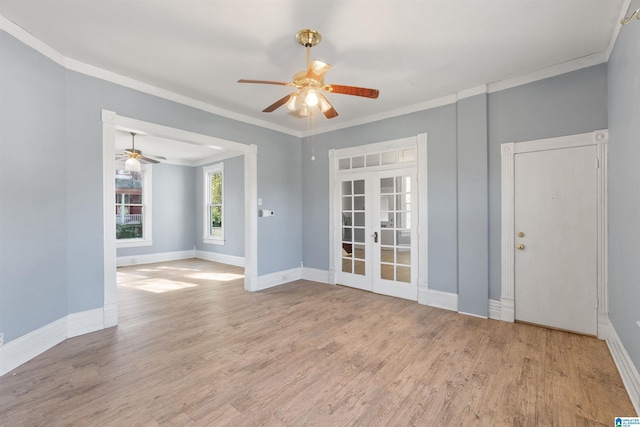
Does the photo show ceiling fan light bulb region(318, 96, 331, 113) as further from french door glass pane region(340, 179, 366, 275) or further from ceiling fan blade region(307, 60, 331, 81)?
french door glass pane region(340, 179, 366, 275)

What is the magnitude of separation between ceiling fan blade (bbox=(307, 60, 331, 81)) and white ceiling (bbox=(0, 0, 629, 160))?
426mm

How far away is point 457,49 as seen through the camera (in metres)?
2.89

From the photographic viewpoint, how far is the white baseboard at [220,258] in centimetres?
726

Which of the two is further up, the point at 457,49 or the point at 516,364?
the point at 457,49

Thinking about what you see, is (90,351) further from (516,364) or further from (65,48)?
(516,364)

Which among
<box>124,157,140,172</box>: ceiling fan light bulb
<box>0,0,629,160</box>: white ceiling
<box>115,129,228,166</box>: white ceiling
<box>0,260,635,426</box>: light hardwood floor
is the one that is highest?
<box>0,0,629,160</box>: white ceiling

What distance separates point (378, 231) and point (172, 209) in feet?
20.3

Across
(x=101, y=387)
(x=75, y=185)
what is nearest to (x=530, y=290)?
(x=101, y=387)

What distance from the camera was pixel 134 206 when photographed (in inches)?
300

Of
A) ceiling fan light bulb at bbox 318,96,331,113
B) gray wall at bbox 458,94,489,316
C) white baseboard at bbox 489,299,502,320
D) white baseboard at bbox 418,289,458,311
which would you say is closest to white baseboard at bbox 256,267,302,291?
white baseboard at bbox 418,289,458,311

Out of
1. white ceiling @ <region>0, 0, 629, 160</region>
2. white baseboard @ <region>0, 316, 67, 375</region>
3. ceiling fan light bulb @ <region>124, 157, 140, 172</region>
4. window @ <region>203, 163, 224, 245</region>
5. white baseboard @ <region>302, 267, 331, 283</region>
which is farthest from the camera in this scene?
window @ <region>203, 163, 224, 245</region>

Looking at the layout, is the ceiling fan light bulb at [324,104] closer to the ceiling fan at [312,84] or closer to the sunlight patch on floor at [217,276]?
the ceiling fan at [312,84]

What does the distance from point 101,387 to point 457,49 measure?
14.5 ft

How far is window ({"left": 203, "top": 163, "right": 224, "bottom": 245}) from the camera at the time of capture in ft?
25.8
